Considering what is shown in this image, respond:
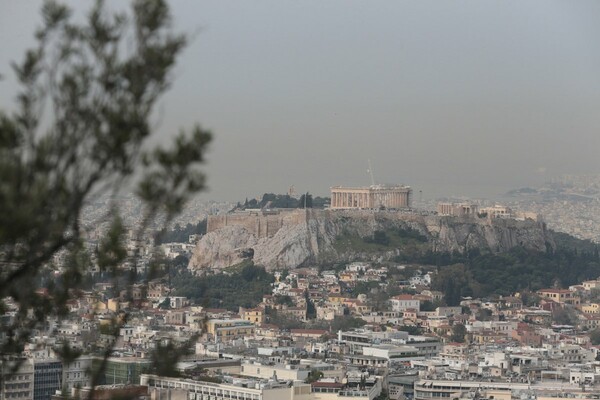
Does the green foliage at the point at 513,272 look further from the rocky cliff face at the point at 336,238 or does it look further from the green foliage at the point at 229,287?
the green foliage at the point at 229,287

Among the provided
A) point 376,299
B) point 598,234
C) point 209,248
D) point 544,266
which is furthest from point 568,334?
point 598,234

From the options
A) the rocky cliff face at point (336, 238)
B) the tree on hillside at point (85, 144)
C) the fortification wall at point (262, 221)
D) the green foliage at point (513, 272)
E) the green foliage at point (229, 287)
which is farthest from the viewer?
the fortification wall at point (262, 221)

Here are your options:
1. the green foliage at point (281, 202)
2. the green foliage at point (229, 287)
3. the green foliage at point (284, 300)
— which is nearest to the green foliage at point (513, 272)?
the green foliage at point (284, 300)

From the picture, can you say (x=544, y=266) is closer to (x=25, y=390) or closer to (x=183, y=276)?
(x=183, y=276)

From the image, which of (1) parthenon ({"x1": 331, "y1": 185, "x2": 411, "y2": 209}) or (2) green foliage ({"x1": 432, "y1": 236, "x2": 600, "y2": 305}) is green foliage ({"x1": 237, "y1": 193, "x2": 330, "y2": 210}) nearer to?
(1) parthenon ({"x1": 331, "y1": 185, "x2": 411, "y2": 209})

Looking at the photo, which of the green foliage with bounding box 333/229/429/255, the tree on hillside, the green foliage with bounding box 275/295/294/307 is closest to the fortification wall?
the green foliage with bounding box 333/229/429/255

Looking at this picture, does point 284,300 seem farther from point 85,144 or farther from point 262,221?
point 85,144
